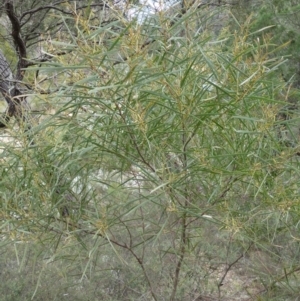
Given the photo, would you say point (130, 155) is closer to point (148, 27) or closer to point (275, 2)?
point (148, 27)

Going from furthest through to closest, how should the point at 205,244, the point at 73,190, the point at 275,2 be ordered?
the point at 275,2
the point at 205,244
the point at 73,190

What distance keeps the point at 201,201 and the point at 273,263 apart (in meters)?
1.19

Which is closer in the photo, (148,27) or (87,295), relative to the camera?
(148,27)

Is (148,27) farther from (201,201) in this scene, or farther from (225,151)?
(201,201)

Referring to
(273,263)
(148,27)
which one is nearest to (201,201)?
(148,27)

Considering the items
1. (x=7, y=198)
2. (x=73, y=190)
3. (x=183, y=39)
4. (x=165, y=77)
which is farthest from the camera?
(x=73, y=190)

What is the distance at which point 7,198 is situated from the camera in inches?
90.7

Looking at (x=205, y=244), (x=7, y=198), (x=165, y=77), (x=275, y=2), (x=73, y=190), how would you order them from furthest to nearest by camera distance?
(x=275, y=2) → (x=205, y=244) → (x=73, y=190) → (x=7, y=198) → (x=165, y=77)

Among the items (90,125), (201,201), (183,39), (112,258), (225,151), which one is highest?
(183,39)

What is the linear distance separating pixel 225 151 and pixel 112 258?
6.19 feet

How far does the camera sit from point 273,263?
11.0 ft

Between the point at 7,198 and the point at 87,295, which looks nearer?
the point at 7,198

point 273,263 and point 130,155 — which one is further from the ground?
point 130,155

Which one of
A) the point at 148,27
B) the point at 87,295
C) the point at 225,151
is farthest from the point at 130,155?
the point at 87,295
